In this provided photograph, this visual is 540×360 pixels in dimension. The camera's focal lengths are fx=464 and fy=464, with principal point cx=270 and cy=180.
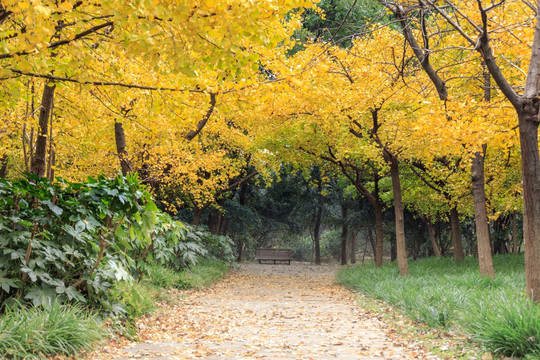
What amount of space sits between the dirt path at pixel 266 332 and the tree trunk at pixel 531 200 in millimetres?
1672

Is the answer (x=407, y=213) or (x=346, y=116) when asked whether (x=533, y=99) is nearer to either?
(x=346, y=116)

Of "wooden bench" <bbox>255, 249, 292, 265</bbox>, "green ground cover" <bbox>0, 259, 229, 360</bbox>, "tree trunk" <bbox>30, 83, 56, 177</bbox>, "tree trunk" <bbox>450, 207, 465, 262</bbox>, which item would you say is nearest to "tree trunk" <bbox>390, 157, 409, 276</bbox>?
"tree trunk" <bbox>450, 207, 465, 262</bbox>

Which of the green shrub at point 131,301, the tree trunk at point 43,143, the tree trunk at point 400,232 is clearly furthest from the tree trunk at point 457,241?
the tree trunk at point 43,143

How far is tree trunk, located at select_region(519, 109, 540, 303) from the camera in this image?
548 centimetres

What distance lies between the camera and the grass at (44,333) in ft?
12.2

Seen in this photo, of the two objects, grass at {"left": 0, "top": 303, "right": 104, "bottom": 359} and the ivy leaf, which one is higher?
the ivy leaf

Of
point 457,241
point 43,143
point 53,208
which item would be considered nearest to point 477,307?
point 53,208

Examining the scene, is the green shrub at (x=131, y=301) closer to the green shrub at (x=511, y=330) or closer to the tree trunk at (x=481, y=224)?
the green shrub at (x=511, y=330)

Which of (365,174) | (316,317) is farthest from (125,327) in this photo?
→ (365,174)

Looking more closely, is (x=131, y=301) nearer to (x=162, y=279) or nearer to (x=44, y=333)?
(x=44, y=333)

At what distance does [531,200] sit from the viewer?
552cm

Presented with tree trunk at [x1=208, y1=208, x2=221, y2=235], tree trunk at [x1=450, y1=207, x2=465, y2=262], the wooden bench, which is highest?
tree trunk at [x1=208, y1=208, x2=221, y2=235]

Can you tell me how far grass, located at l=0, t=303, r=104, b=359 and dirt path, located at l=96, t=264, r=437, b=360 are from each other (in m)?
0.34

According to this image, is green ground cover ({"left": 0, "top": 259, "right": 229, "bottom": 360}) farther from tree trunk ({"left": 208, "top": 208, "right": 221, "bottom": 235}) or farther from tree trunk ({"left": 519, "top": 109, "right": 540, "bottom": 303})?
tree trunk ({"left": 208, "top": 208, "right": 221, "bottom": 235})
